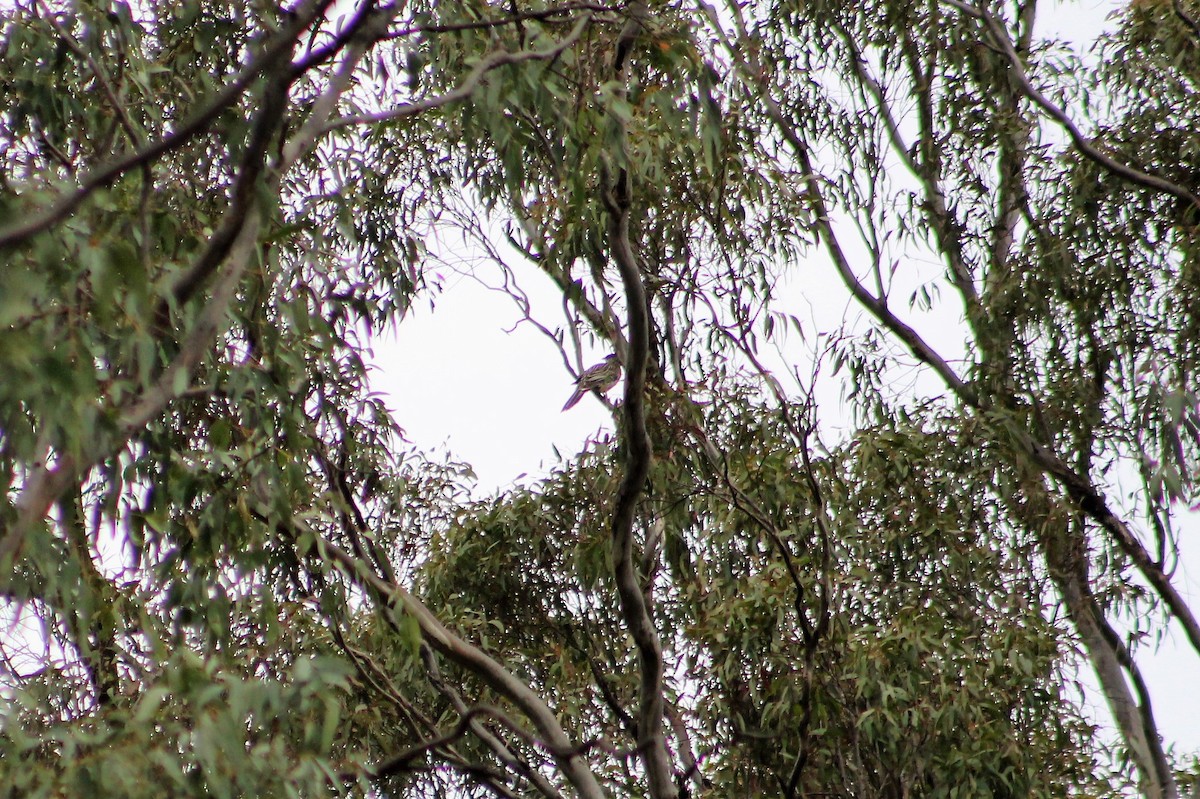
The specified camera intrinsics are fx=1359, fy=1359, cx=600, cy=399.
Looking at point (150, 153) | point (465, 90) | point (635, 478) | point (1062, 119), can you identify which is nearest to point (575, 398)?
point (635, 478)

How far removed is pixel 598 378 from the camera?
471 cm

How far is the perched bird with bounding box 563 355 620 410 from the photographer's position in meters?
4.71

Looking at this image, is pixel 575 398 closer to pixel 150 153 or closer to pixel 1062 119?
pixel 1062 119

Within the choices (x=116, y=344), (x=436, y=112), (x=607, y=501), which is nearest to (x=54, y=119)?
(x=116, y=344)

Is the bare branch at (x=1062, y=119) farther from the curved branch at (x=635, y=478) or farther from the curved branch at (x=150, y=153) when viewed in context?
the curved branch at (x=150, y=153)

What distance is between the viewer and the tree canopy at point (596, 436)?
6.56ft

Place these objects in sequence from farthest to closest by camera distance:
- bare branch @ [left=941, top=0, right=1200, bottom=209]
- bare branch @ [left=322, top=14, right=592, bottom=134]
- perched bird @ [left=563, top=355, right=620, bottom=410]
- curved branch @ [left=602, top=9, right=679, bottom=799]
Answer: bare branch @ [left=941, top=0, right=1200, bottom=209]
perched bird @ [left=563, top=355, right=620, bottom=410]
curved branch @ [left=602, top=9, right=679, bottom=799]
bare branch @ [left=322, top=14, right=592, bottom=134]

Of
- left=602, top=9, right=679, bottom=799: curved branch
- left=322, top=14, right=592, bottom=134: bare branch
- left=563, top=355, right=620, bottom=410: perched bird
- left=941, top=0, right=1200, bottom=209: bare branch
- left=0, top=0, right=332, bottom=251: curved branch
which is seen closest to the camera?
left=0, top=0, right=332, bottom=251: curved branch

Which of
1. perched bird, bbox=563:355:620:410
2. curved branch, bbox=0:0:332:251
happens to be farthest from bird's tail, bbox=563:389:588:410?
curved branch, bbox=0:0:332:251

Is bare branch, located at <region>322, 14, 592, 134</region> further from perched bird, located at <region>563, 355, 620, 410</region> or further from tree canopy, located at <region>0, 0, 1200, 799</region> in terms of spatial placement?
perched bird, located at <region>563, 355, 620, 410</region>

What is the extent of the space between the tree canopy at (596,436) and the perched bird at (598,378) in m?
0.11

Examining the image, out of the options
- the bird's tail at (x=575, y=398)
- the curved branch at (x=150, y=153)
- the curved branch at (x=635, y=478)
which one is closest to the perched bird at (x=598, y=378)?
the bird's tail at (x=575, y=398)

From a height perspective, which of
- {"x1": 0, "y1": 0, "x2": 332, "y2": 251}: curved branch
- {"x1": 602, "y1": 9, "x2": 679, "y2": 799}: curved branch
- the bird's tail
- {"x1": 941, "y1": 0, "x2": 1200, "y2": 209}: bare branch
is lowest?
{"x1": 0, "y1": 0, "x2": 332, "y2": 251}: curved branch

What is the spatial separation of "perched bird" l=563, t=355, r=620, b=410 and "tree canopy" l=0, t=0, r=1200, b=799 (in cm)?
11
